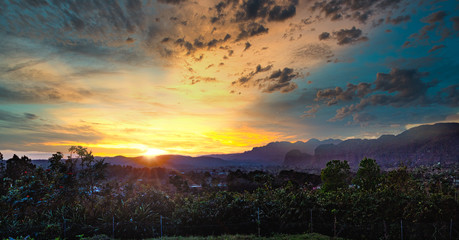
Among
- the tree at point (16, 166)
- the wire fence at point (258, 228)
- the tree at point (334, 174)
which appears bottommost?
the wire fence at point (258, 228)

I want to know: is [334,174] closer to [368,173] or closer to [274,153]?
[368,173]

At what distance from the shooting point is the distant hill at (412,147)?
62.3 metres

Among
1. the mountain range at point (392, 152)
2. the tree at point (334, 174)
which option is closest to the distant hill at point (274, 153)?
the mountain range at point (392, 152)

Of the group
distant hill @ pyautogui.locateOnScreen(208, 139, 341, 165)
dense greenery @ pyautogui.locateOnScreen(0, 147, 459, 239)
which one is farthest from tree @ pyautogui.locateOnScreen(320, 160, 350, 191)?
distant hill @ pyautogui.locateOnScreen(208, 139, 341, 165)

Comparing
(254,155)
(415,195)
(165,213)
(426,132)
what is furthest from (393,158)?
(254,155)

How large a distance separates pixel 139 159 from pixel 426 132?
270ft

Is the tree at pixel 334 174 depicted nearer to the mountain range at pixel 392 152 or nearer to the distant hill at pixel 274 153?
the mountain range at pixel 392 152

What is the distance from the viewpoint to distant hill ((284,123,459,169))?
205 ft

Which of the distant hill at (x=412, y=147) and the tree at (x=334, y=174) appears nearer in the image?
the tree at (x=334, y=174)

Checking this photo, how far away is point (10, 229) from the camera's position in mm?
10594

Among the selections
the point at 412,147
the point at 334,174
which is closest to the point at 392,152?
the point at 412,147

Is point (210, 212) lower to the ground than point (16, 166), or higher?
lower

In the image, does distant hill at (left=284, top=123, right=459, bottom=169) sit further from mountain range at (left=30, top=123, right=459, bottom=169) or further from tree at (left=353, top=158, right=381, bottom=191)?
tree at (left=353, top=158, right=381, bottom=191)

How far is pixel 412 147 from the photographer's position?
7544cm
